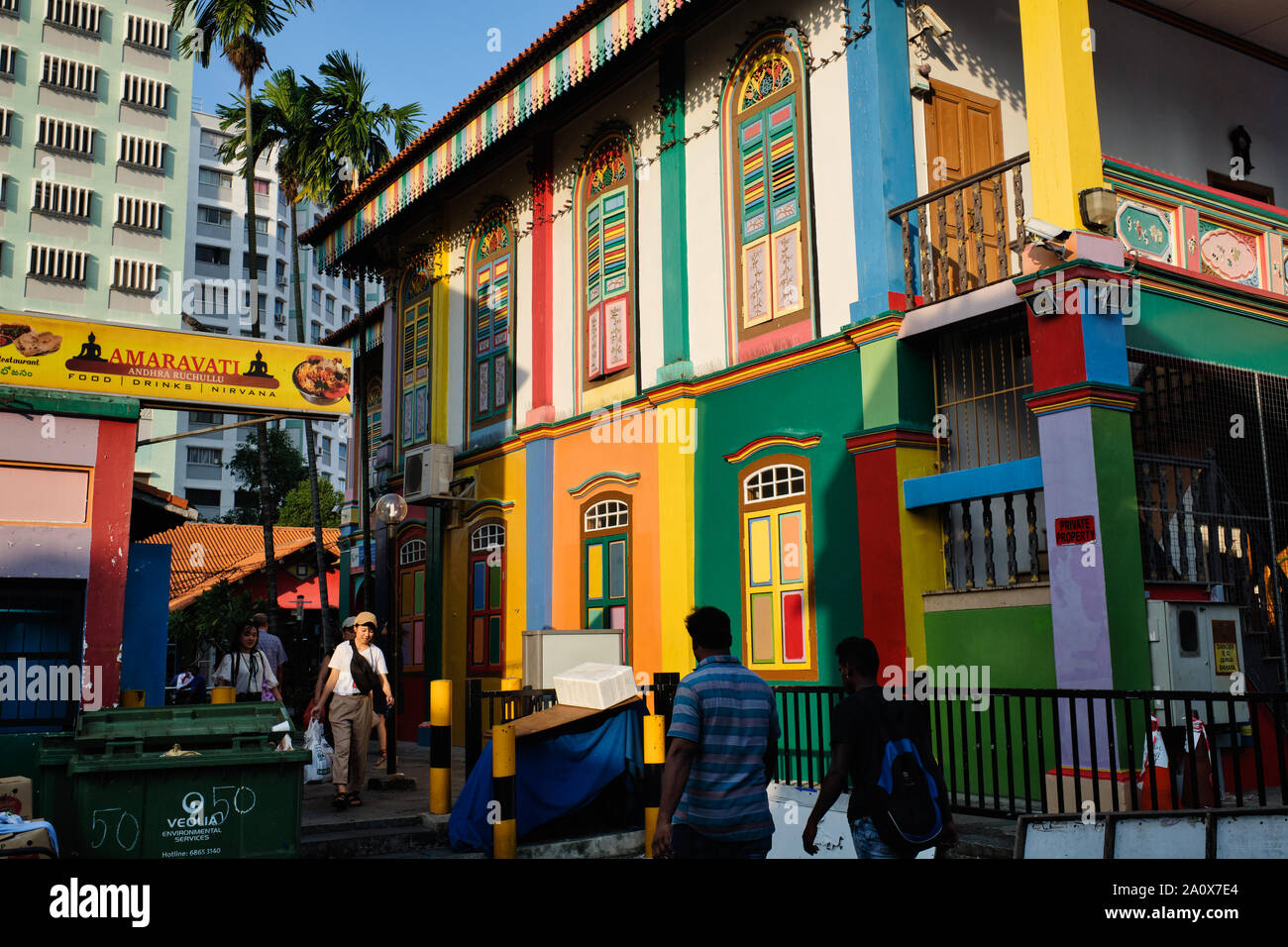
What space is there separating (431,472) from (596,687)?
395 inches

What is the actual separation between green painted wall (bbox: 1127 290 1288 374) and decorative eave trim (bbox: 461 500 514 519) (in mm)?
9892

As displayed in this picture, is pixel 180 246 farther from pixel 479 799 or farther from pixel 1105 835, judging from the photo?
pixel 1105 835

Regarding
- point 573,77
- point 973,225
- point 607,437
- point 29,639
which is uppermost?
point 573,77

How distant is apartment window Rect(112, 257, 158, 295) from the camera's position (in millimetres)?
48156

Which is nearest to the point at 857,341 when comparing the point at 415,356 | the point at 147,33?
the point at 415,356

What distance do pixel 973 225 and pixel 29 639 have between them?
1030 cm

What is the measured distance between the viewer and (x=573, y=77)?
1462 cm

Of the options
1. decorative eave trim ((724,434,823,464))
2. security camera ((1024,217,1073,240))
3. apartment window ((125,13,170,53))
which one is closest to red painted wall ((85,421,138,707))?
decorative eave trim ((724,434,823,464))

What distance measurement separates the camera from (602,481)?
50.1 feet

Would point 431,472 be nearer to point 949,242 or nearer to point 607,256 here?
point 607,256

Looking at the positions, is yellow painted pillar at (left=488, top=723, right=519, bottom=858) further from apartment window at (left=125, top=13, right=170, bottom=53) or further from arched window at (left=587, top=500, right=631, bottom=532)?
apartment window at (left=125, top=13, right=170, bottom=53)

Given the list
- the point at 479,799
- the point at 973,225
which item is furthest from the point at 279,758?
the point at 973,225
